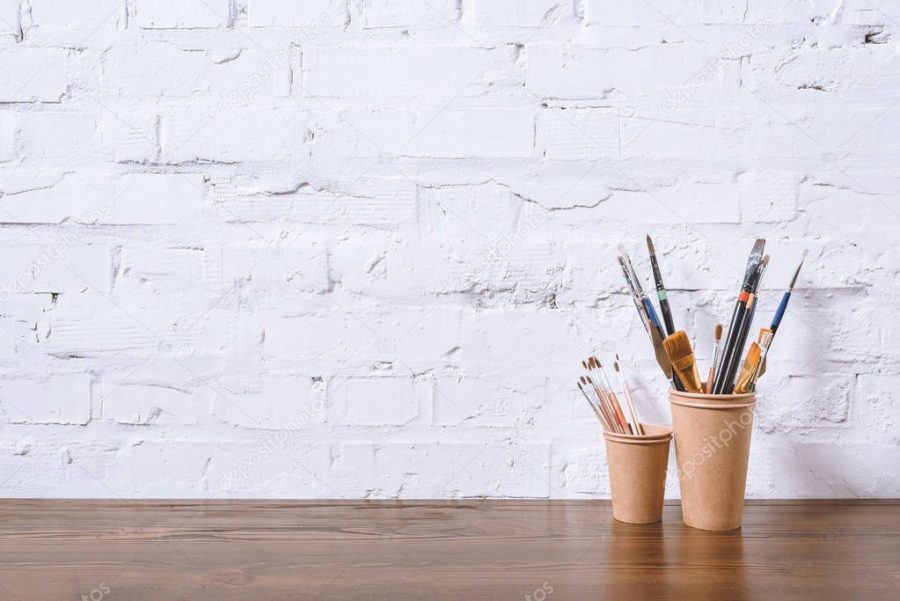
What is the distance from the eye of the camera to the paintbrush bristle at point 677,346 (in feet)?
2.69

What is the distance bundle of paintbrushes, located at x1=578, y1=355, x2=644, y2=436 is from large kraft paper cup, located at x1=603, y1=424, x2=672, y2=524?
21 mm

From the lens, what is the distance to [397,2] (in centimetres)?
94

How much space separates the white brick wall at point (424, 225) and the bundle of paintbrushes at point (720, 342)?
0.08 meters

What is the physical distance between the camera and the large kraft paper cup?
83 centimetres

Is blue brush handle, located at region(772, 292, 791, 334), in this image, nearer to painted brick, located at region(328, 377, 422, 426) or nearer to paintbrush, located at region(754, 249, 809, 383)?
paintbrush, located at region(754, 249, 809, 383)

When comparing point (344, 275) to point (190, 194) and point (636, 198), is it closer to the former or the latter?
point (190, 194)

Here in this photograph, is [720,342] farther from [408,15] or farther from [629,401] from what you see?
[408,15]

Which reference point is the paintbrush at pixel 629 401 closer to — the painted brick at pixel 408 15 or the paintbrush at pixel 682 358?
the paintbrush at pixel 682 358

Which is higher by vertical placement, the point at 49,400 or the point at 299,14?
the point at 299,14

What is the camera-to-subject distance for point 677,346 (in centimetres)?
82

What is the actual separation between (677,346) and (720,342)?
3.3 inches

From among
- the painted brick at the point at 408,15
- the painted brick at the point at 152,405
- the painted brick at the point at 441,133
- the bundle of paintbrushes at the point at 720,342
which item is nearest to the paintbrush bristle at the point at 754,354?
the bundle of paintbrushes at the point at 720,342

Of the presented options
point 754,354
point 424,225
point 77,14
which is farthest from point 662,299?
point 77,14

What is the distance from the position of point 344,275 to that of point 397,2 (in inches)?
13.5
